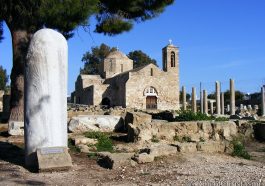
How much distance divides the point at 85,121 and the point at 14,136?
68.6 inches

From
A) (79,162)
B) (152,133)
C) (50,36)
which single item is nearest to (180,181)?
(79,162)

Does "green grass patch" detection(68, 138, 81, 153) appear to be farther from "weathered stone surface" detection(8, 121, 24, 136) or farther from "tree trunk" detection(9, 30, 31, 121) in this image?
"tree trunk" detection(9, 30, 31, 121)

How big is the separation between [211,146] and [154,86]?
33.9 m

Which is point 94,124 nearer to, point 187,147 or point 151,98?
point 187,147

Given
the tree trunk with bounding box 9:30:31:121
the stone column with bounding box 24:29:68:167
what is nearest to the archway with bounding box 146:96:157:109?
the tree trunk with bounding box 9:30:31:121

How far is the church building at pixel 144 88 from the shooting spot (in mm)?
40219

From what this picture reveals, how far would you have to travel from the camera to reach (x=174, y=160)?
6.62 metres

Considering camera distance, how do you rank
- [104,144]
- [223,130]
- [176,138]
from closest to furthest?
[104,144] → [176,138] → [223,130]

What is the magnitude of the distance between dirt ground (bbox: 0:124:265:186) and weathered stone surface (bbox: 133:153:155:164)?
0.09m

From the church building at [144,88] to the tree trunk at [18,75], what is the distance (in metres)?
29.1

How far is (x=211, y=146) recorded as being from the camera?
296 inches

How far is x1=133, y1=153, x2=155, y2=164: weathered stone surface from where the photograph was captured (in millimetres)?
6265

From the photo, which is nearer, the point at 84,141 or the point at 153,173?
the point at 153,173

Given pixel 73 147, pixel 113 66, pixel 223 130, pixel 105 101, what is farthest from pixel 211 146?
pixel 113 66
